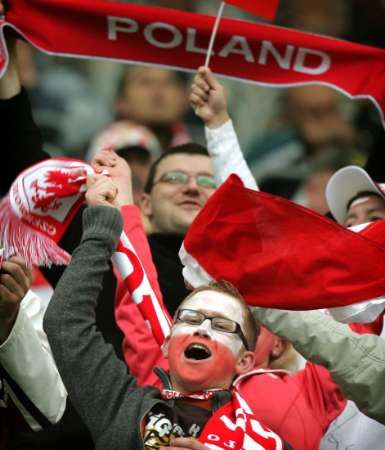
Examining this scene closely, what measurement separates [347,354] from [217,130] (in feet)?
4.53

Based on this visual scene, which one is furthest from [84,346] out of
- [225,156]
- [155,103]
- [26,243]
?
[155,103]

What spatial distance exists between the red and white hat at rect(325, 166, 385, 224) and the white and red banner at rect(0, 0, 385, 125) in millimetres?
461

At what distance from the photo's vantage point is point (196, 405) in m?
4.38

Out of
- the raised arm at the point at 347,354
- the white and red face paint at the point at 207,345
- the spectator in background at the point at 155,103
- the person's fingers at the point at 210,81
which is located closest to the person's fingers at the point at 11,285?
the white and red face paint at the point at 207,345

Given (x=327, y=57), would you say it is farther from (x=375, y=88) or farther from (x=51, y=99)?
(x=51, y=99)

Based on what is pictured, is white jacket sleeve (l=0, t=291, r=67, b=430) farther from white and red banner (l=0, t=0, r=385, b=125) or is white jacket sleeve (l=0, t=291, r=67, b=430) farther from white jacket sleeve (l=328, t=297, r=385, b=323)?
white and red banner (l=0, t=0, r=385, b=125)

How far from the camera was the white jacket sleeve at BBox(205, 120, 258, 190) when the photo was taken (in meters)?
5.50

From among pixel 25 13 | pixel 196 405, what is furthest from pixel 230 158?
pixel 196 405

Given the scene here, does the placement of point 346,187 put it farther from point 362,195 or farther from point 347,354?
point 347,354

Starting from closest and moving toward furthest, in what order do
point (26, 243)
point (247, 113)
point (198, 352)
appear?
point (198, 352) → point (26, 243) → point (247, 113)

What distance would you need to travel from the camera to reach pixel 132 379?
4.35m

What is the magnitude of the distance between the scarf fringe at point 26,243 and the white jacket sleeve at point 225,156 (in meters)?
0.92

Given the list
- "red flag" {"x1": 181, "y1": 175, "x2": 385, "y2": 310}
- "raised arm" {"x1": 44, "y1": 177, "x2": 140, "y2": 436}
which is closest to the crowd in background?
"red flag" {"x1": 181, "y1": 175, "x2": 385, "y2": 310}

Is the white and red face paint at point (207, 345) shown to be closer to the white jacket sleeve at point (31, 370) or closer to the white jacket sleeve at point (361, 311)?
the white jacket sleeve at point (361, 311)
